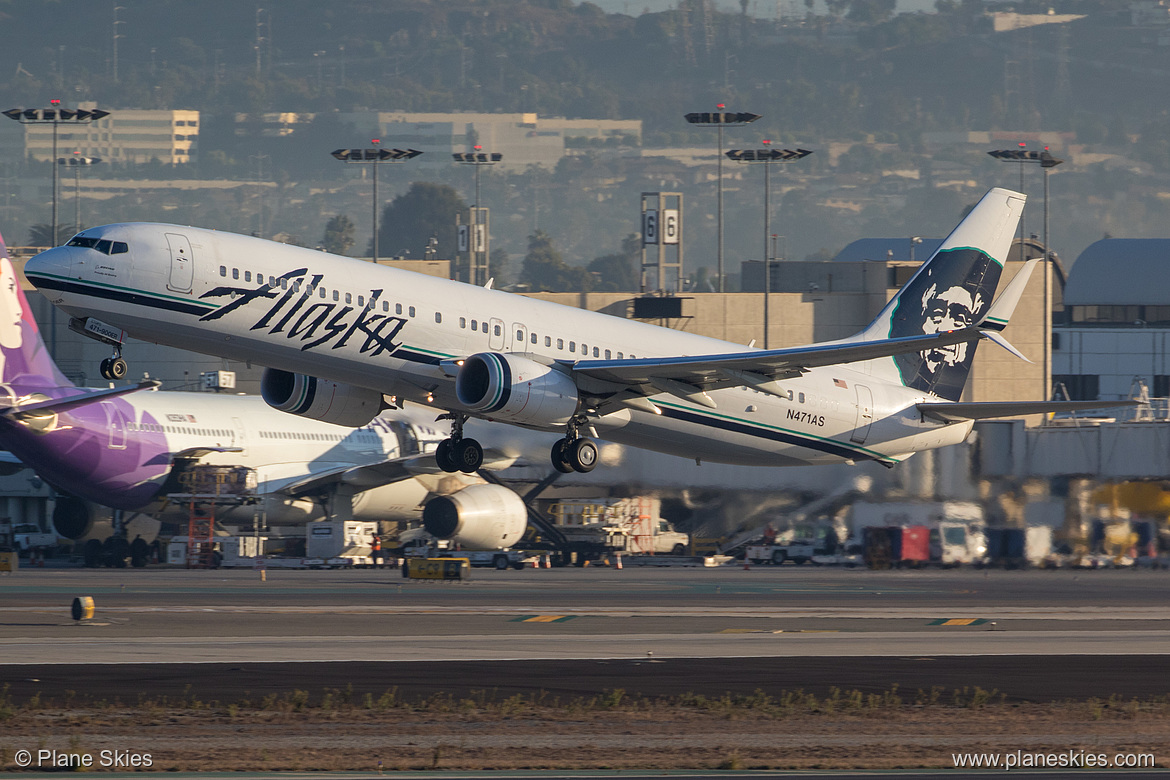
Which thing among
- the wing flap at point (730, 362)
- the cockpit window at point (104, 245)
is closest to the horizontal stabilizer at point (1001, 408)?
the wing flap at point (730, 362)

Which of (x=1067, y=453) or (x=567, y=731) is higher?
(x=1067, y=453)

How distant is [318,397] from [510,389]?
660 cm

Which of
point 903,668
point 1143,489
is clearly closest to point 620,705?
point 903,668

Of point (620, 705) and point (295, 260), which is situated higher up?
point (295, 260)

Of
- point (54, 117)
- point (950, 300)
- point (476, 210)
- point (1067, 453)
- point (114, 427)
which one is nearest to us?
point (950, 300)

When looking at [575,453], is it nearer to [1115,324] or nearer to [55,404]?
[55,404]

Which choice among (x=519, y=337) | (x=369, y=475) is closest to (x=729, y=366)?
(x=519, y=337)

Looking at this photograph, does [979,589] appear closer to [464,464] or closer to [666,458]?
[666,458]

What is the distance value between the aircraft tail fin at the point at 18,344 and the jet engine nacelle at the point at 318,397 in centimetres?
2714

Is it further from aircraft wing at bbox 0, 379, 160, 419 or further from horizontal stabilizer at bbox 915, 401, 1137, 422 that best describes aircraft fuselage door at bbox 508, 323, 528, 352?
aircraft wing at bbox 0, 379, 160, 419

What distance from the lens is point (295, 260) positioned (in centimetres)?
3831

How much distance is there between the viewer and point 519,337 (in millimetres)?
41469

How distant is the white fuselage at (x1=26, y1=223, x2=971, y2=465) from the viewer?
36.6 m

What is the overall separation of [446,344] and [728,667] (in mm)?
13071
